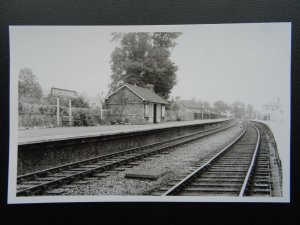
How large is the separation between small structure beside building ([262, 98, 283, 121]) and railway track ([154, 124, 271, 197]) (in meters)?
0.17

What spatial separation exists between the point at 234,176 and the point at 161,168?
61cm

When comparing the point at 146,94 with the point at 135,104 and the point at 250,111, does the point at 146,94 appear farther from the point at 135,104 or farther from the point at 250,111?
the point at 250,111

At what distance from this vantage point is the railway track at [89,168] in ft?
8.15

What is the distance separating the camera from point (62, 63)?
2633mm

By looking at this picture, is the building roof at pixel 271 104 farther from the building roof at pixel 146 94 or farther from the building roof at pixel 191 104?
the building roof at pixel 146 94

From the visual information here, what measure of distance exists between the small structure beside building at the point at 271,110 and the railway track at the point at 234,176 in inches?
6.6

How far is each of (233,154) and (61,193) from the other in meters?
1.56

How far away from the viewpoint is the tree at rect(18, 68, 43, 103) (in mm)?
2580

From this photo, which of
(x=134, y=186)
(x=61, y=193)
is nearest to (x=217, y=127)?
(x=134, y=186)

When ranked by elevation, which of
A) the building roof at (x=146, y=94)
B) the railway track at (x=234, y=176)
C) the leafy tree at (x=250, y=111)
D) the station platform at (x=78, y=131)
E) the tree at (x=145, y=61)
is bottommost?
the railway track at (x=234, y=176)

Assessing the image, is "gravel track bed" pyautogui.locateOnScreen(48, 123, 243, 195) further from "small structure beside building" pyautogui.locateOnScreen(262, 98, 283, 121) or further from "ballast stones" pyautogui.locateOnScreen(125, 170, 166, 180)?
"small structure beside building" pyautogui.locateOnScreen(262, 98, 283, 121)

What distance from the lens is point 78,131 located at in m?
2.73

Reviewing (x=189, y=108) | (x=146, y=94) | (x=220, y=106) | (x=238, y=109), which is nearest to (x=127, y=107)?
(x=146, y=94)

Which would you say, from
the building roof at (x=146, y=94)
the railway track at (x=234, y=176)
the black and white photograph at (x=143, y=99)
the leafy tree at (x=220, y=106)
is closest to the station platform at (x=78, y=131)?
the black and white photograph at (x=143, y=99)
